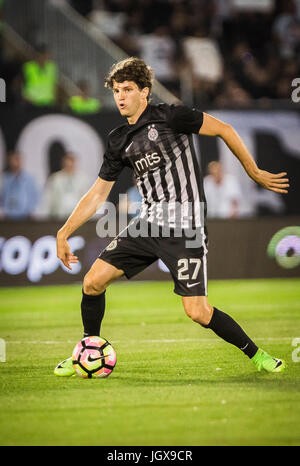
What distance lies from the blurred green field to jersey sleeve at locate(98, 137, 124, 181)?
1.56 metres

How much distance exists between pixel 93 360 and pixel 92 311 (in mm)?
389

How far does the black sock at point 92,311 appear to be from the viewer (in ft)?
20.9

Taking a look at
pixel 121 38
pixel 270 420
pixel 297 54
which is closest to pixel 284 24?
pixel 297 54

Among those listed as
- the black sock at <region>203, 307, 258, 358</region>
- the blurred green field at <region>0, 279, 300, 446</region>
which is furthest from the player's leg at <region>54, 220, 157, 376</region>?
the black sock at <region>203, 307, 258, 358</region>

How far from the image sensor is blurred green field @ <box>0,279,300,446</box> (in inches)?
181

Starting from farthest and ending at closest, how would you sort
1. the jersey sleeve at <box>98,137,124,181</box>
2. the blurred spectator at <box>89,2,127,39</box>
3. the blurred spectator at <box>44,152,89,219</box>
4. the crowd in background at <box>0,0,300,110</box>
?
the blurred spectator at <box>89,2,127,39</box> < the crowd in background at <box>0,0,300,110</box> < the blurred spectator at <box>44,152,89,219</box> < the jersey sleeve at <box>98,137,124,181</box>

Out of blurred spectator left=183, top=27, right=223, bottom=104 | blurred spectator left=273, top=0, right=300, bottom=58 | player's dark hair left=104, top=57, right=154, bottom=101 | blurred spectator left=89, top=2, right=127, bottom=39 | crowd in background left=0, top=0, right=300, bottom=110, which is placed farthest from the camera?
blurred spectator left=273, top=0, right=300, bottom=58

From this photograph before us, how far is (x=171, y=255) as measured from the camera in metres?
6.23

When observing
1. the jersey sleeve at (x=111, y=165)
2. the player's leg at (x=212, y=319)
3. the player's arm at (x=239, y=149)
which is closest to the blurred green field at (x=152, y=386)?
the player's leg at (x=212, y=319)

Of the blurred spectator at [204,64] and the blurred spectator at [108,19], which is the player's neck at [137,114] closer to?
the blurred spectator at [204,64]

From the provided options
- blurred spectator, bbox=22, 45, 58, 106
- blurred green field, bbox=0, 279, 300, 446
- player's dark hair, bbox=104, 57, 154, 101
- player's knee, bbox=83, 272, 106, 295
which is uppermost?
blurred spectator, bbox=22, 45, 58, 106

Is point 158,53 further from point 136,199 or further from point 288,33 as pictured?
point 136,199

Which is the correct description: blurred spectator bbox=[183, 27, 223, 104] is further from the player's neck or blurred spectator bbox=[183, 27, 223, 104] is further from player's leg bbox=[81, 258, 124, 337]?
player's leg bbox=[81, 258, 124, 337]

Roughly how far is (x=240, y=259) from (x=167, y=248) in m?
8.27
